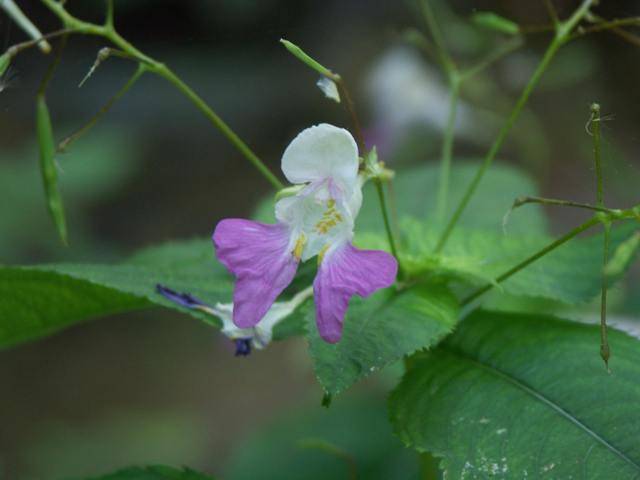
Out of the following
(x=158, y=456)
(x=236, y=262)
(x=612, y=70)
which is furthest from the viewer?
(x=612, y=70)

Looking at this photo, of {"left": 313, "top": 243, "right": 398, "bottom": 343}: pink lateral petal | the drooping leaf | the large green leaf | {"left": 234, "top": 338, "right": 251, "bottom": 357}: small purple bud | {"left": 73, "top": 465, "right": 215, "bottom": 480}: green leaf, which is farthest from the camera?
the drooping leaf

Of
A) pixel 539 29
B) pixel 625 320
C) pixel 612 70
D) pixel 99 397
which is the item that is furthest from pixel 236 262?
pixel 612 70

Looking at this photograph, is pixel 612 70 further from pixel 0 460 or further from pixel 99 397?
pixel 0 460

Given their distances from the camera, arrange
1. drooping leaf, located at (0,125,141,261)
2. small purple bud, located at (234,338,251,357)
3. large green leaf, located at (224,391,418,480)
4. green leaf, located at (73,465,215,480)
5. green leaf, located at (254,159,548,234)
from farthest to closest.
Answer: drooping leaf, located at (0,125,141,261) → large green leaf, located at (224,391,418,480) → green leaf, located at (254,159,548,234) → green leaf, located at (73,465,215,480) → small purple bud, located at (234,338,251,357)

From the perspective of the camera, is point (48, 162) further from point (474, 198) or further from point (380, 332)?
point (474, 198)

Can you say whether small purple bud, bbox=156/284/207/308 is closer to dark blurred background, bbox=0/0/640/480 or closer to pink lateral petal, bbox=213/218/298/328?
pink lateral petal, bbox=213/218/298/328

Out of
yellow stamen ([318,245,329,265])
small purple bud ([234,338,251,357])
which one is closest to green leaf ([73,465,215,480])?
small purple bud ([234,338,251,357])

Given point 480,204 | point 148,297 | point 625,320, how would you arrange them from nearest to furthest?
point 148,297 → point 480,204 → point 625,320
